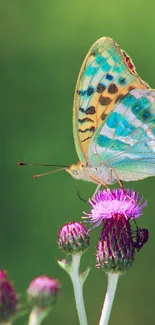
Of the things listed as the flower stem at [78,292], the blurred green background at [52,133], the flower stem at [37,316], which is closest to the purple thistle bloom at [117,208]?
the flower stem at [78,292]

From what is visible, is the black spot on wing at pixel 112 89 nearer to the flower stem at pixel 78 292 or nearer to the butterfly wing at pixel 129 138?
the butterfly wing at pixel 129 138

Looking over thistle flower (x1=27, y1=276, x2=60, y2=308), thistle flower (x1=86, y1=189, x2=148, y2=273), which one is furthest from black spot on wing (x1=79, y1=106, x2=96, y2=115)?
thistle flower (x1=27, y1=276, x2=60, y2=308)

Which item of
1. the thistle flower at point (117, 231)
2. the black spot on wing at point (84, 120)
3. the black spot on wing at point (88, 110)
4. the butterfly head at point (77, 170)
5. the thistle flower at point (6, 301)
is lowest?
the thistle flower at point (6, 301)

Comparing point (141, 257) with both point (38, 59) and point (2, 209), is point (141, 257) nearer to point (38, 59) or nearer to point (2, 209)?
point (2, 209)

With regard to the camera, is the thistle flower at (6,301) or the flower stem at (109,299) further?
the flower stem at (109,299)

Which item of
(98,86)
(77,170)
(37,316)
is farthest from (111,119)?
(37,316)

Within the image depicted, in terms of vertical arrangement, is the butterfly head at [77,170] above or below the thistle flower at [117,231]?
above
